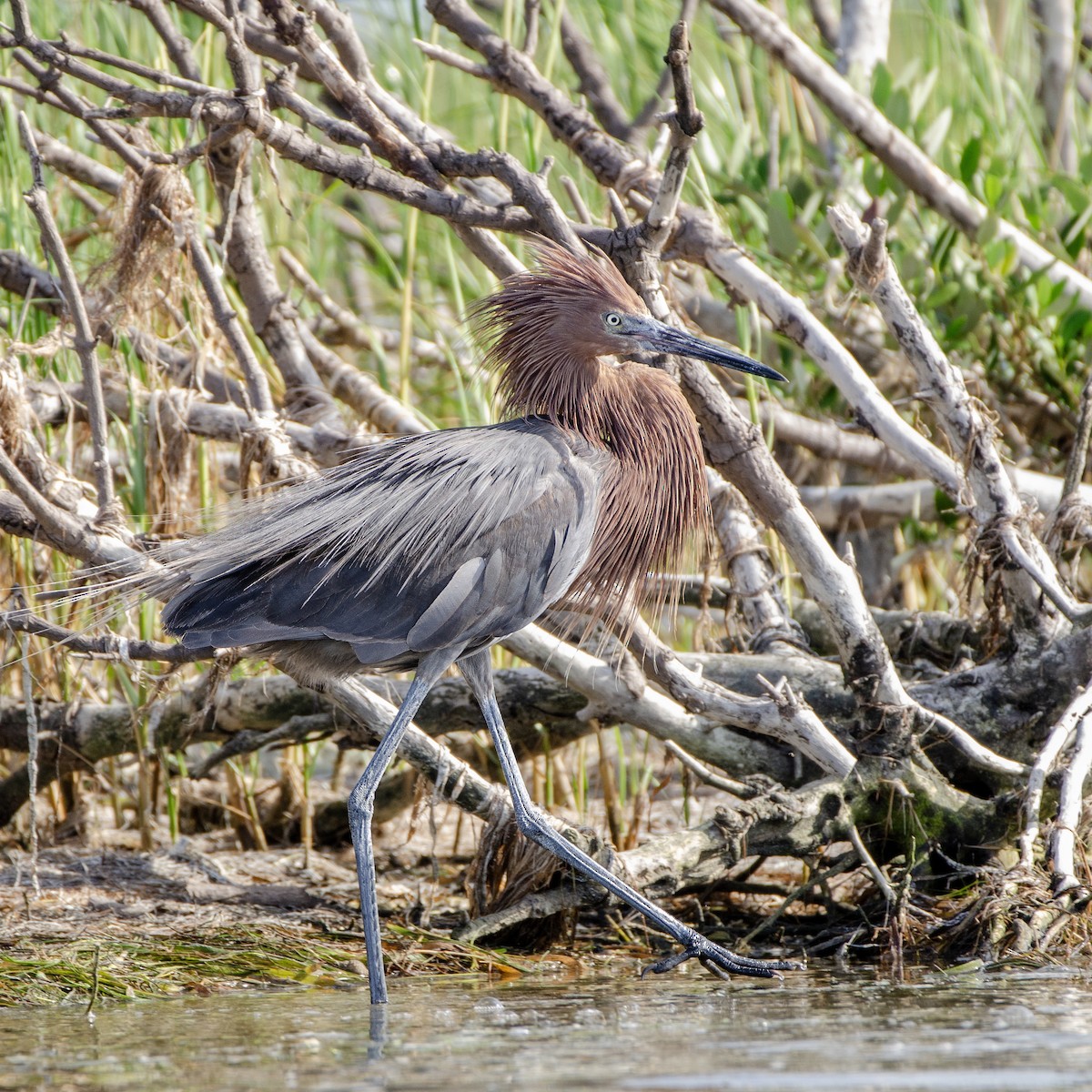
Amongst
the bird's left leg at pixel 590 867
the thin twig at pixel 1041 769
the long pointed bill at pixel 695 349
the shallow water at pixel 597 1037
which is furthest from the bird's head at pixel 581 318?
the shallow water at pixel 597 1037

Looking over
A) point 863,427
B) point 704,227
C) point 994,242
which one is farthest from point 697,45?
point 863,427

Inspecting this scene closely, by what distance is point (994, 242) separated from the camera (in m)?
6.02

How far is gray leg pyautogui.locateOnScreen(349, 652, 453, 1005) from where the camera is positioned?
3.99 metres

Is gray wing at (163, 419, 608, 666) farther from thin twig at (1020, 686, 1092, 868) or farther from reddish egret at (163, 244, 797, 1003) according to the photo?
thin twig at (1020, 686, 1092, 868)

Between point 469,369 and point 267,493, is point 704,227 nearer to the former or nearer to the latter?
point 469,369

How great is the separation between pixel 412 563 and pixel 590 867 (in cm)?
106

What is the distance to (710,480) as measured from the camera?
17.1ft

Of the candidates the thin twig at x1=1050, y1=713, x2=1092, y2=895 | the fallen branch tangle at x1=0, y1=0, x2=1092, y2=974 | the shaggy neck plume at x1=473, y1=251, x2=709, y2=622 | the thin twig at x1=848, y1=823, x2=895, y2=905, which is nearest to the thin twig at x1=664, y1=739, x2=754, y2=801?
the fallen branch tangle at x1=0, y1=0, x2=1092, y2=974

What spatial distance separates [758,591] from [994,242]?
2011 millimetres

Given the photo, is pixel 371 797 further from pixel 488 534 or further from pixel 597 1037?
pixel 597 1037

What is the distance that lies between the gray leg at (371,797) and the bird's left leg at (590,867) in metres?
0.25

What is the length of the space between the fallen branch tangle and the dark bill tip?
22 centimetres

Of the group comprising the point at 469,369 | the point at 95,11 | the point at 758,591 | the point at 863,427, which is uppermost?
the point at 95,11

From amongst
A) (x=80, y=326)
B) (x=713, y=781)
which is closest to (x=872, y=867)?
(x=713, y=781)
